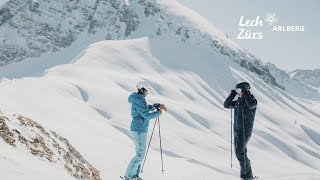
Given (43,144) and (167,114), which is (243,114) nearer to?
(43,144)

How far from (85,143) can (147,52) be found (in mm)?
98858

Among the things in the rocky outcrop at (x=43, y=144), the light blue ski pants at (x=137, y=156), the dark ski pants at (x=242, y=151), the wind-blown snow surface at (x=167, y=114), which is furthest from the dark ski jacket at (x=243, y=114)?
the rocky outcrop at (x=43, y=144)

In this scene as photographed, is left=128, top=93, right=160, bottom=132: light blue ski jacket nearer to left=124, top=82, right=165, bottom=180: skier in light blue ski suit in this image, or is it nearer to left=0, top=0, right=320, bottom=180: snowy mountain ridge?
left=124, top=82, right=165, bottom=180: skier in light blue ski suit

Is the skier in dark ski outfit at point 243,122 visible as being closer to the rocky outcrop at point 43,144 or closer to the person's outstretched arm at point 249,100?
the person's outstretched arm at point 249,100

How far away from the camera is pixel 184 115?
6681 cm

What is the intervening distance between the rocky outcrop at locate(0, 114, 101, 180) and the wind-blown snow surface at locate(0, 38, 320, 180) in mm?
858

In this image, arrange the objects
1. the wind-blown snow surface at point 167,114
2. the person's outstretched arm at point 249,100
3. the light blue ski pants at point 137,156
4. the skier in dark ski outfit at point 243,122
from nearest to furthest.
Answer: the person's outstretched arm at point 249,100
the skier in dark ski outfit at point 243,122
the light blue ski pants at point 137,156
the wind-blown snow surface at point 167,114

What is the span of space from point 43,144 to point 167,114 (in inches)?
2103

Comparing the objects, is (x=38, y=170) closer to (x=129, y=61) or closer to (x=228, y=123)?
(x=228, y=123)

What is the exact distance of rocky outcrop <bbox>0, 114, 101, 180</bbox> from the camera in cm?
807

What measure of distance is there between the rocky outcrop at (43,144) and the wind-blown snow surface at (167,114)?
33.8 inches

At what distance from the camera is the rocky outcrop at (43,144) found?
318 inches

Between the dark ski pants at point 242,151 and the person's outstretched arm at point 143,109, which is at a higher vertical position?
the person's outstretched arm at point 143,109

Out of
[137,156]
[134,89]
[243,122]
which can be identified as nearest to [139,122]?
[137,156]
